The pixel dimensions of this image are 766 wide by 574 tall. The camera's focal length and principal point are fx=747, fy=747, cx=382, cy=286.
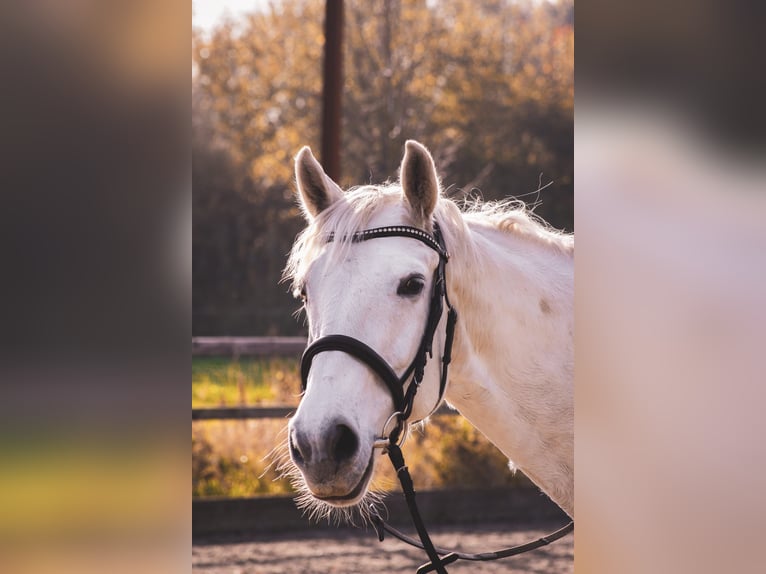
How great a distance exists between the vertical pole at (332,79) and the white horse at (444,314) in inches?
179

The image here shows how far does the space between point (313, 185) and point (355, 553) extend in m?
3.62

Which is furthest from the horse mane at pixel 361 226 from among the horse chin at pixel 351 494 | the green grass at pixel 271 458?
the green grass at pixel 271 458

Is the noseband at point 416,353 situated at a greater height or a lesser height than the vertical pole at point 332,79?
lesser

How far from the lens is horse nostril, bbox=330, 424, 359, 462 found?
69.7 inches

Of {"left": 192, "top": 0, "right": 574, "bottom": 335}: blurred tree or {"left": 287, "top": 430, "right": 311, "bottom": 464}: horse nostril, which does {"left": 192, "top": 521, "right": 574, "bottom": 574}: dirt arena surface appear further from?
{"left": 192, "top": 0, "right": 574, "bottom": 335}: blurred tree

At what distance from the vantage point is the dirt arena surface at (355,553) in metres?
4.94

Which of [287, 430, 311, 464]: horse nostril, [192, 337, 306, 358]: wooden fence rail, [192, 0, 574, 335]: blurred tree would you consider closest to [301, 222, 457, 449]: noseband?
[287, 430, 311, 464]: horse nostril

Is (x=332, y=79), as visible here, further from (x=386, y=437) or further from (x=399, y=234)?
(x=386, y=437)

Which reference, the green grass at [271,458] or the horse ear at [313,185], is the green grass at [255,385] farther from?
the horse ear at [313,185]

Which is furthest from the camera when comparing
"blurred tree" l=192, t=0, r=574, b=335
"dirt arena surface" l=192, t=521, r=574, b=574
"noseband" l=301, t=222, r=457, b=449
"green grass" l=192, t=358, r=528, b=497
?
"blurred tree" l=192, t=0, r=574, b=335

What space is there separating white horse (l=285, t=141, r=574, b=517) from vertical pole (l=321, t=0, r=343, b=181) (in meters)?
4.55
